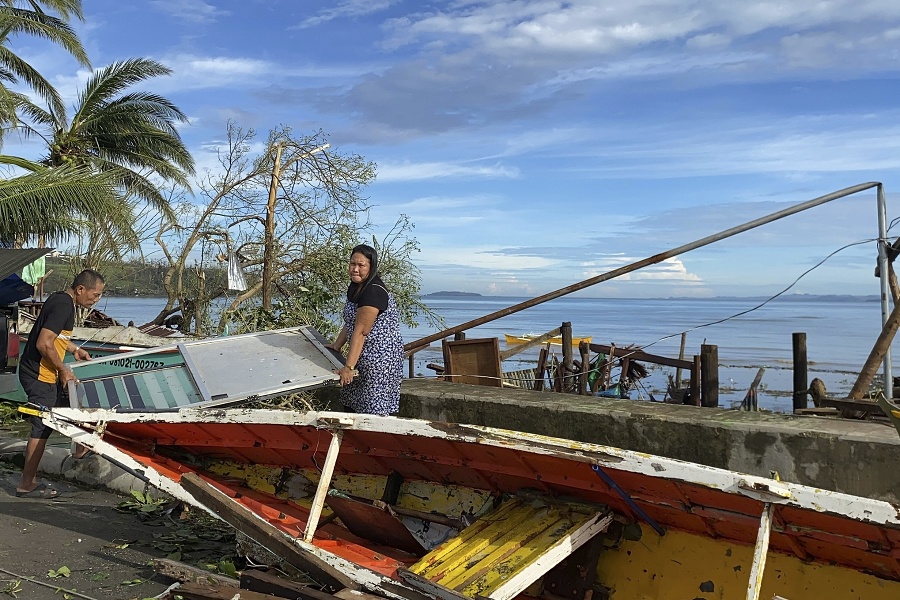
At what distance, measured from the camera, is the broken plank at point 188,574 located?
4273 millimetres

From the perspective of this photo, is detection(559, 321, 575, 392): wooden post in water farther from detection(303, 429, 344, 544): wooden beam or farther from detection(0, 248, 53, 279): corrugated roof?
detection(303, 429, 344, 544): wooden beam

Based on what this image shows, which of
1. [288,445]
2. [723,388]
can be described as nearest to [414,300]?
[288,445]

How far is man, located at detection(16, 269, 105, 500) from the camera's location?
583cm

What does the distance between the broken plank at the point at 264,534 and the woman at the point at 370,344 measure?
114 centimetres

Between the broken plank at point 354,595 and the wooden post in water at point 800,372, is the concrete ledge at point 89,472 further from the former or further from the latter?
the wooden post in water at point 800,372

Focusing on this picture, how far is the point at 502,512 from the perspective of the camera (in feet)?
14.2

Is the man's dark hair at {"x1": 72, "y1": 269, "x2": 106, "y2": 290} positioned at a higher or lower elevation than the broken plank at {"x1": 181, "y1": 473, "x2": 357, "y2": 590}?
higher

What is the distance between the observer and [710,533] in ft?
12.6

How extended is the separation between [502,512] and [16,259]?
10001 mm

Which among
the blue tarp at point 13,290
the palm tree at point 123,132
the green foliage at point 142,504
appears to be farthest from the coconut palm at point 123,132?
the green foliage at point 142,504

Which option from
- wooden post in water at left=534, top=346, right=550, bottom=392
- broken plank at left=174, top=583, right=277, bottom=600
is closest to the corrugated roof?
broken plank at left=174, top=583, right=277, bottom=600

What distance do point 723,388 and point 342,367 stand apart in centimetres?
2197

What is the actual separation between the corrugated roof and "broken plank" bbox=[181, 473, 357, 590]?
7.95 m

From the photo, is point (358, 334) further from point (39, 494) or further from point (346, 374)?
point (39, 494)
